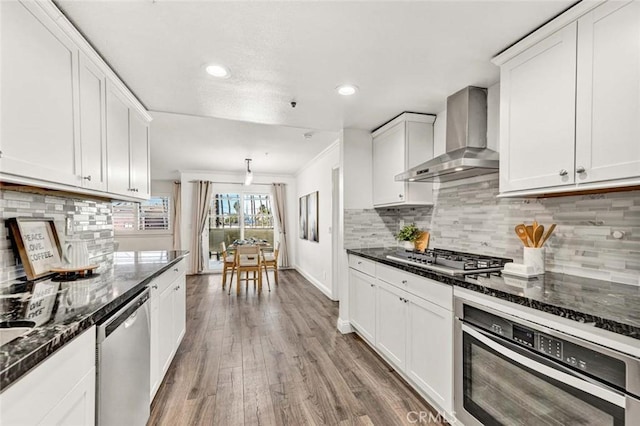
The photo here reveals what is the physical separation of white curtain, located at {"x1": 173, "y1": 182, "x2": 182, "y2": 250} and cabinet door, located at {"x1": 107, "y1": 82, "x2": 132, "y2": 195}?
4.87 meters

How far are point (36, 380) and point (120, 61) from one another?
1.87 meters

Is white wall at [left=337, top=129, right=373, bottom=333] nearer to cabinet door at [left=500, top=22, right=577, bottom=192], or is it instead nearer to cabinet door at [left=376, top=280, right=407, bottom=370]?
cabinet door at [left=376, top=280, right=407, bottom=370]

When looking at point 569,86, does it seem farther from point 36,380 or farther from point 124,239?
point 124,239

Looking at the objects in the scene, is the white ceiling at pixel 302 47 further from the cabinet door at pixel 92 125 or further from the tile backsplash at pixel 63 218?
the tile backsplash at pixel 63 218

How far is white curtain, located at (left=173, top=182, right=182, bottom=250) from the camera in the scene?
677 cm

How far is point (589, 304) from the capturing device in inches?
45.0

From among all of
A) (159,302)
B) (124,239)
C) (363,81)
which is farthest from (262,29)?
(124,239)

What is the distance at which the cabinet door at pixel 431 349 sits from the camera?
5.58ft

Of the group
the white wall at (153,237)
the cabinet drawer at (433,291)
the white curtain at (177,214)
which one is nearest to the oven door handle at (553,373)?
the cabinet drawer at (433,291)

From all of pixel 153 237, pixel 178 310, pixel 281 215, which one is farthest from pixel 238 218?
pixel 178 310

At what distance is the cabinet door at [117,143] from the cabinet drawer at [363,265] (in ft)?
7.07

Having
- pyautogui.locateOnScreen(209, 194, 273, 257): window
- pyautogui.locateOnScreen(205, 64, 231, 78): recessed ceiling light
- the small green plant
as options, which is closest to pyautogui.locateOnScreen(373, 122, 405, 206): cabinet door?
the small green plant

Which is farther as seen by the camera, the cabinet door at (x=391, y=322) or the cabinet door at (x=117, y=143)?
the cabinet door at (x=391, y=322)

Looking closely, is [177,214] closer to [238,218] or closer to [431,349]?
[238,218]
